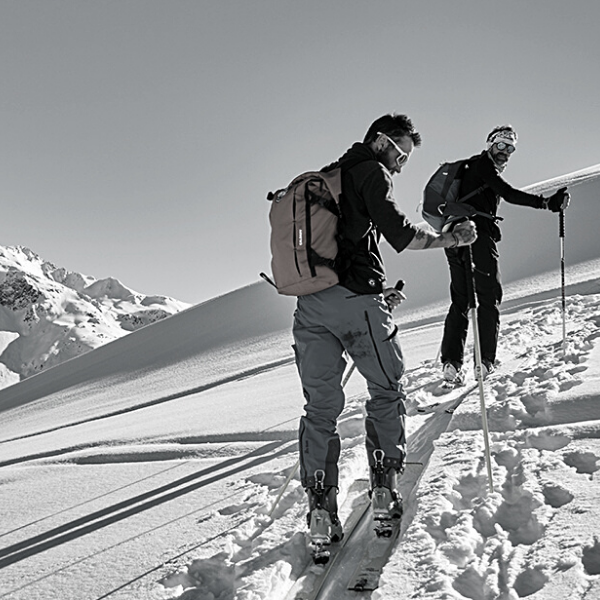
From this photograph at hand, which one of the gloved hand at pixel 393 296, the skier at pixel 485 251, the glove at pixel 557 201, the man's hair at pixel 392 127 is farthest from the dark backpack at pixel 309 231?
the glove at pixel 557 201

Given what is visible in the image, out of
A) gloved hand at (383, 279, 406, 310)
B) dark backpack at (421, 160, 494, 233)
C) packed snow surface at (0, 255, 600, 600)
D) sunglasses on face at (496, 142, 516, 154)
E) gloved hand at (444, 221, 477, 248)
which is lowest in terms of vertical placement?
packed snow surface at (0, 255, 600, 600)

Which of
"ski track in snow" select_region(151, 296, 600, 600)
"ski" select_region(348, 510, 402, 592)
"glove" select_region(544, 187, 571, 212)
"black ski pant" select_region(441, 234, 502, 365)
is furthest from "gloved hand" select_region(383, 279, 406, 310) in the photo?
"glove" select_region(544, 187, 571, 212)

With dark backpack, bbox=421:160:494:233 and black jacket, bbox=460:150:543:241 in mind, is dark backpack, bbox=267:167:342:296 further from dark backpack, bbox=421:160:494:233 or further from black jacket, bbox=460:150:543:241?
black jacket, bbox=460:150:543:241

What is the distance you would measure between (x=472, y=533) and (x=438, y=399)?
2.18 m

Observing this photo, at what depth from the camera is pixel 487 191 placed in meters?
4.25

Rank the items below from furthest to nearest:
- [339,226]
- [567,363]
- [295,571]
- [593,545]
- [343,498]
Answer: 1. [567,363]
2. [343,498]
3. [339,226]
4. [295,571]
5. [593,545]

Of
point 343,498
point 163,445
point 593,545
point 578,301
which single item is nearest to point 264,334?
point 578,301

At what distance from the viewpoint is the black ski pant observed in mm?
4234

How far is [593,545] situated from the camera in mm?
1844

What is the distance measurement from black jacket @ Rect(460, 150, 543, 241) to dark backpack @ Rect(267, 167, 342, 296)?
2195 mm

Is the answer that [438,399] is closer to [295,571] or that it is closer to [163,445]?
[163,445]

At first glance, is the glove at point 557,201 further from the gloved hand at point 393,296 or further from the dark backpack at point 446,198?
the gloved hand at point 393,296

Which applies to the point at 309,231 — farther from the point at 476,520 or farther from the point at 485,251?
the point at 485,251

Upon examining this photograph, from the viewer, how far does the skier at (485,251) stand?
13.6ft
